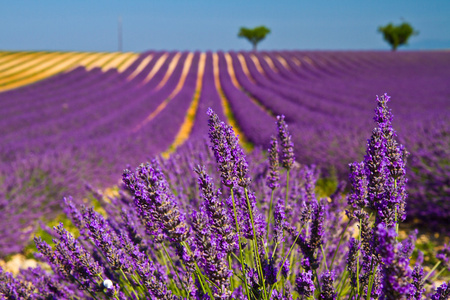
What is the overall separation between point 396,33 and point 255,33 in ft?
61.8

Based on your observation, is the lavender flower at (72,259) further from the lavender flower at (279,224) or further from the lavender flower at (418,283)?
the lavender flower at (418,283)

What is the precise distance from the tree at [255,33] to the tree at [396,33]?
51.4ft

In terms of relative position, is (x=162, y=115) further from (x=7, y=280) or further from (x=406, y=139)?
(x=7, y=280)

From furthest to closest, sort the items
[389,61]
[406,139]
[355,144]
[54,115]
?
1. [389,61]
2. [54,115]
3. [355,144]
4. [406,139]

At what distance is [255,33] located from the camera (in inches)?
1763

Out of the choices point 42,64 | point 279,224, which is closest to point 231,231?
point 279,224

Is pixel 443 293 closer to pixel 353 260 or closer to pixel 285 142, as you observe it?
pixel 353 260

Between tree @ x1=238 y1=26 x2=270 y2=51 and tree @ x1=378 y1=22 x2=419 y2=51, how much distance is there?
1567cm

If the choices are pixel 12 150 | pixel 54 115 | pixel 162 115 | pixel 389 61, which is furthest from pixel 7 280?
pixel 389 61

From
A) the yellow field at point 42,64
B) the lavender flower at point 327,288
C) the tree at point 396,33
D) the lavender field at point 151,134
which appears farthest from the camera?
the tree at point 396,33

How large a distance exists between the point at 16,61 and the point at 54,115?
943 inches

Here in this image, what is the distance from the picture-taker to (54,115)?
10.5 m

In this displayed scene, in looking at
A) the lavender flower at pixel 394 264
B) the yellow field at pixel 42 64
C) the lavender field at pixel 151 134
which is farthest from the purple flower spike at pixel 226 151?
the yellow field at pixel 42 64

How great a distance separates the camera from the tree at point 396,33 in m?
39.5
